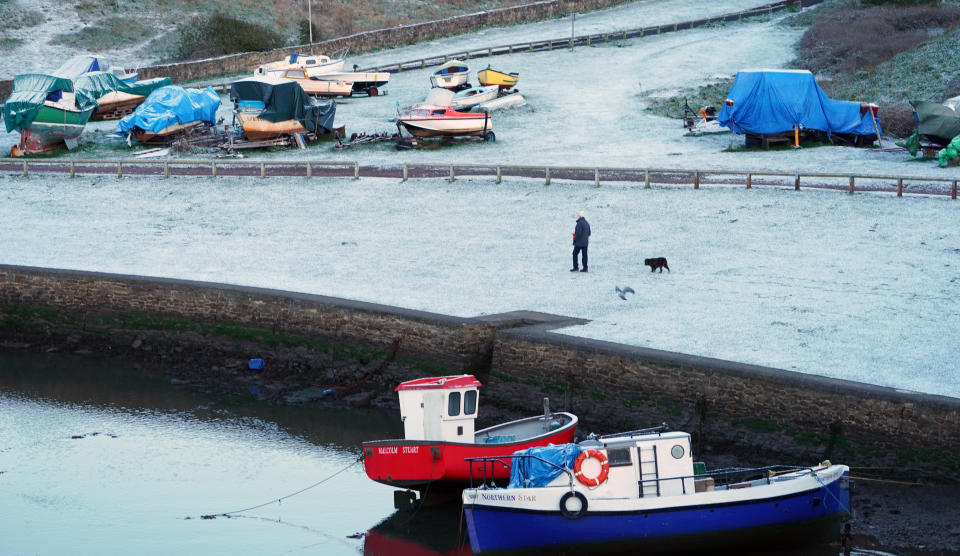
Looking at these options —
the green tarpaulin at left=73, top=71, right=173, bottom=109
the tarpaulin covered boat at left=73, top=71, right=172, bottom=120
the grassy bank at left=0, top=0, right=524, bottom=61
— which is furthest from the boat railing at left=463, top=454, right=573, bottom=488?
the grassy bank at left=0, top=0, right=524, bottom=61

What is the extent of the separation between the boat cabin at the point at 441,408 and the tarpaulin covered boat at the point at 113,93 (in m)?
37.8

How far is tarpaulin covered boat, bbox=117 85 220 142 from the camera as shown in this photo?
46938mm

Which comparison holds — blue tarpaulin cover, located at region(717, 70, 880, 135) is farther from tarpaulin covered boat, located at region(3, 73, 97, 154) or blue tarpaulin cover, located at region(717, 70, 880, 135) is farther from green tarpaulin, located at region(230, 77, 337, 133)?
tarpaulin covered boat, located at region(3, 73, 97, 154)

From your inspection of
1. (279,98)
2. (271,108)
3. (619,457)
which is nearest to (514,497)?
(619,457)

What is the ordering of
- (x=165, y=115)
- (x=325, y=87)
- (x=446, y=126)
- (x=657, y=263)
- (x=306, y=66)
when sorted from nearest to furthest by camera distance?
1. (x=657, y=263)
2. (x=446, y=126)
3. (x=165, y=115)
4. (x=325, y=87)
5. (x=306, y=66)

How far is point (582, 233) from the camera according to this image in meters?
27.8

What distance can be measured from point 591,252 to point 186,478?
1352cm

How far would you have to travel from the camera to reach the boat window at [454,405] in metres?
19.4

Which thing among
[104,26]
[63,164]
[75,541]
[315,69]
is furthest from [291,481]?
[104,26]

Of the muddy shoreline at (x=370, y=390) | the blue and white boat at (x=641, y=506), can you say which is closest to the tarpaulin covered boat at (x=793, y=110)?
the muddy shoreline at (x=370, y=390)

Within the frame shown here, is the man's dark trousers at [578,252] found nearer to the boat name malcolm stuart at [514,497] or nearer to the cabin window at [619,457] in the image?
the cabin window at [619,457]

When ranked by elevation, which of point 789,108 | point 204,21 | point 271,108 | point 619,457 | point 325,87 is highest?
point 204,21

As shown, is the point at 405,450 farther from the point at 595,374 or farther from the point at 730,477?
the point at 730,477

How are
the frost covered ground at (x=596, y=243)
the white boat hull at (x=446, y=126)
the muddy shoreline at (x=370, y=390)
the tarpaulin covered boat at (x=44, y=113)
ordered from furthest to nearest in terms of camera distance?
the tarpaulin covered boat at (x=44, y=113)
the white boat hull at (x=446, y=126)
the frost covered ground at (x=596, y=243)
the muddy shoreline at (x=370, y=390)
